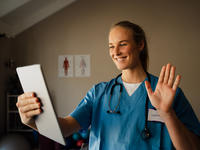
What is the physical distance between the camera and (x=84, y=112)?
0.98 meters

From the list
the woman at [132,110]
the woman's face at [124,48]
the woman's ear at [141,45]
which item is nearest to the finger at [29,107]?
the woman at [132,110]

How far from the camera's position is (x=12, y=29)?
290cm

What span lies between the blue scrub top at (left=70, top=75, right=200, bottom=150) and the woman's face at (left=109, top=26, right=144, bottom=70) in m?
0.17

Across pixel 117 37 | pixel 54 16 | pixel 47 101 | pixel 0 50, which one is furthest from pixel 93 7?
pixel 47 101

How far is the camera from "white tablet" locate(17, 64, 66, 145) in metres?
0.61

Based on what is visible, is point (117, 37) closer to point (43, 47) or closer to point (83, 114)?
point (83, 114)

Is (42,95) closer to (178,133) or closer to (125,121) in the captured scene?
(125,121)

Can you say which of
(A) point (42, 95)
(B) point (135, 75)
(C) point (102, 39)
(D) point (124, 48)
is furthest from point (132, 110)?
(C) point (102, 39)

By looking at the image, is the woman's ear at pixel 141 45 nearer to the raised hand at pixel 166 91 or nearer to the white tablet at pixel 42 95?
the raised hand at pixel 166 91

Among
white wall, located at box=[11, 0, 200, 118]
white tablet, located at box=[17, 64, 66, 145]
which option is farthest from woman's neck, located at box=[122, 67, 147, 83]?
white wall, located at box=[11, 0, 200, 118]

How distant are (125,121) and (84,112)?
0.27 metres

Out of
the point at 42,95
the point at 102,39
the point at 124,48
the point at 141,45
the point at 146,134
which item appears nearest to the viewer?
the point at 42,95

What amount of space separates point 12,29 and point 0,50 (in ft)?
1.71

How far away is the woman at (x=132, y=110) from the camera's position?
717 mm
